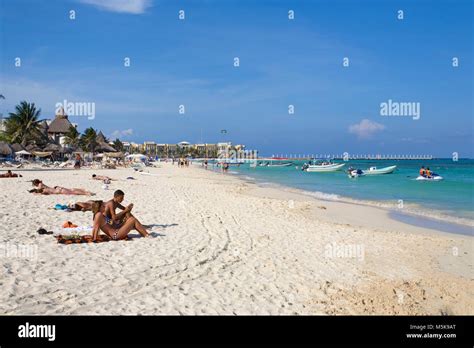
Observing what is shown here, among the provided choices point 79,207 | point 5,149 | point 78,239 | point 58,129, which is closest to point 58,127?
point 58,129

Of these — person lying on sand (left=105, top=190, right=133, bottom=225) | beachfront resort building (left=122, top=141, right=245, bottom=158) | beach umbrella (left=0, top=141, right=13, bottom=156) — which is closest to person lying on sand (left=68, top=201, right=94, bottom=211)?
person lying on sand (left=105, top=190, right=133, bottom=225)

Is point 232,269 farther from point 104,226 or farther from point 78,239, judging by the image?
point 78,239

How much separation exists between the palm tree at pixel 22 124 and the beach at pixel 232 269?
43.5 meters

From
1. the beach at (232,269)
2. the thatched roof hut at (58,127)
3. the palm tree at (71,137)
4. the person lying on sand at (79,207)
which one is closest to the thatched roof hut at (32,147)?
the palm tree at (71,137)

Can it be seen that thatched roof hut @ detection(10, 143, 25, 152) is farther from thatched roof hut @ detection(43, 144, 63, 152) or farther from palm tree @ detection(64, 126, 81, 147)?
palm tree @ detection(64, 126, 81, 147)

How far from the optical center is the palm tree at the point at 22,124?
47.9 metres

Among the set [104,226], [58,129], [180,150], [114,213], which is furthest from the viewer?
[180,150]

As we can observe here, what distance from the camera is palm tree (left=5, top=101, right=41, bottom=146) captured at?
47.9m

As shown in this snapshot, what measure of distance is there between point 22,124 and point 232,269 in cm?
5114

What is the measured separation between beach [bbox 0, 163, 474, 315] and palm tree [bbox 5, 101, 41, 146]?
143 feet

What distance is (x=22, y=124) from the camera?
159ft

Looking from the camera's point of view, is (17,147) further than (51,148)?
No

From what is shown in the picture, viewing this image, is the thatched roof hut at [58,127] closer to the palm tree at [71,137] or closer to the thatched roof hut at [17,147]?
the palm tree at [71,137]
